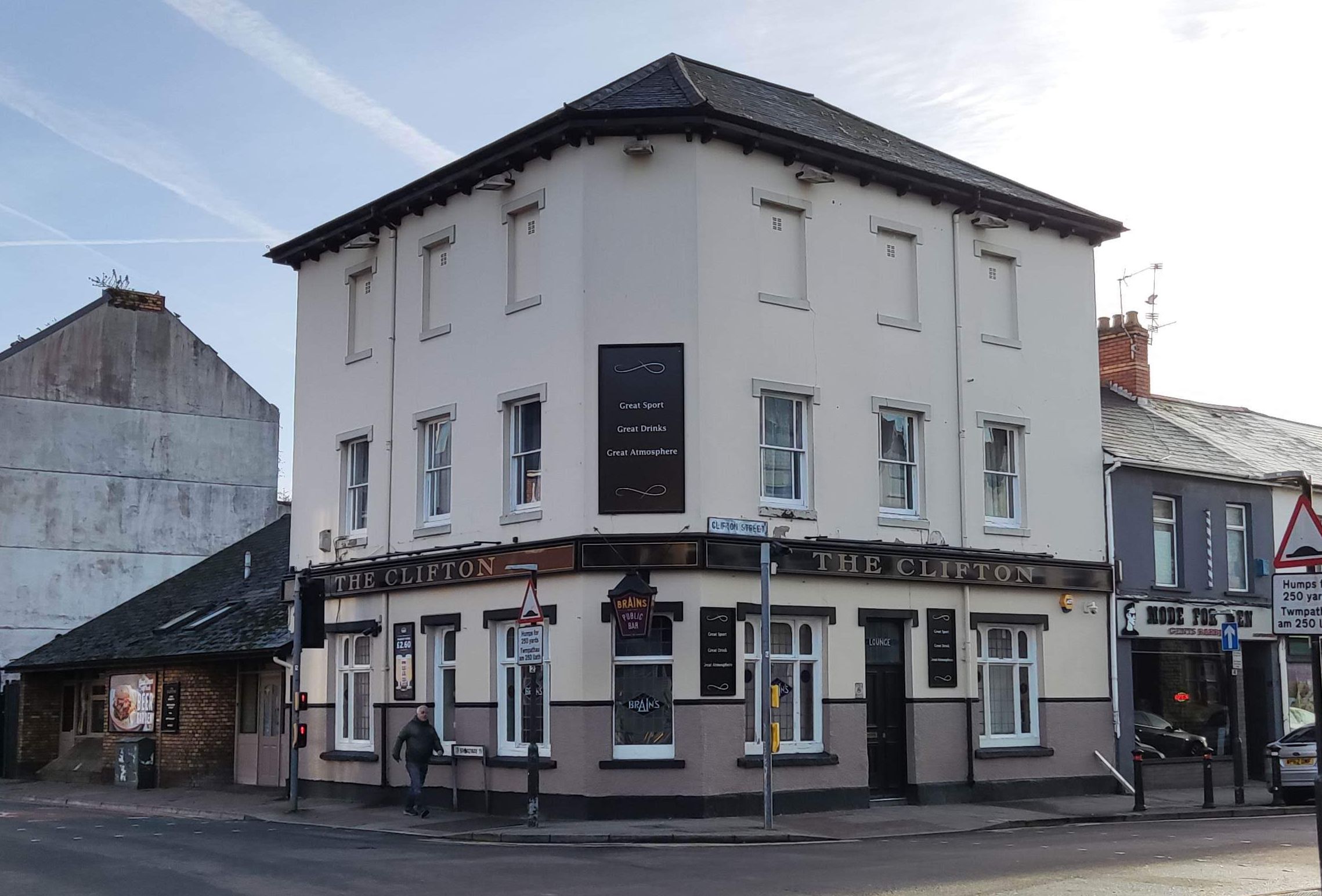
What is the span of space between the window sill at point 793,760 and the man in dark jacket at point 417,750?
15.9ft

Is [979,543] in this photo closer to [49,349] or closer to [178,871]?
[178,871]

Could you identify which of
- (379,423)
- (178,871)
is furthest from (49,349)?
(178,871)

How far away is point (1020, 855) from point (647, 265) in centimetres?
984

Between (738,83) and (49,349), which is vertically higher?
(738,83)

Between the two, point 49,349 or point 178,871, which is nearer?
point 178,871

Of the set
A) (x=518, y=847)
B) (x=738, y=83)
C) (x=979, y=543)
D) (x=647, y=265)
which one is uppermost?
(x=738, y=83)

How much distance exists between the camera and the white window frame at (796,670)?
2128 centimetres

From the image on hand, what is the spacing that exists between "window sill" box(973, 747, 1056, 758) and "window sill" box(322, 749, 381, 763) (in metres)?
9.73

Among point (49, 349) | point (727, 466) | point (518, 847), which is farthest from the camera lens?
point (49, 349)

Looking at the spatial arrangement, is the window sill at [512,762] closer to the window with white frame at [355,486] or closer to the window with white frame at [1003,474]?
the window with white frame at [355,486]

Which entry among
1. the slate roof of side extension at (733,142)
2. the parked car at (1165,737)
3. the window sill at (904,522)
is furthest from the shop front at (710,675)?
the slate roof of side extension at (733,142)

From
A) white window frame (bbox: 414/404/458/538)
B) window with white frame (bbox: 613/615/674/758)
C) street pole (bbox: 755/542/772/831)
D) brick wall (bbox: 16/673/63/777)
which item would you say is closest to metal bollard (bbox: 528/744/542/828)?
window with white frame (bbox: 613/615/674/758)

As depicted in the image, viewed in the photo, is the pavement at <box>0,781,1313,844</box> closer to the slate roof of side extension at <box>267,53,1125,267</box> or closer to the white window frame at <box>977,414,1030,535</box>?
the white window frame at <box>977,414,1030,535</box>

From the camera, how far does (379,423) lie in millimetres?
25719
